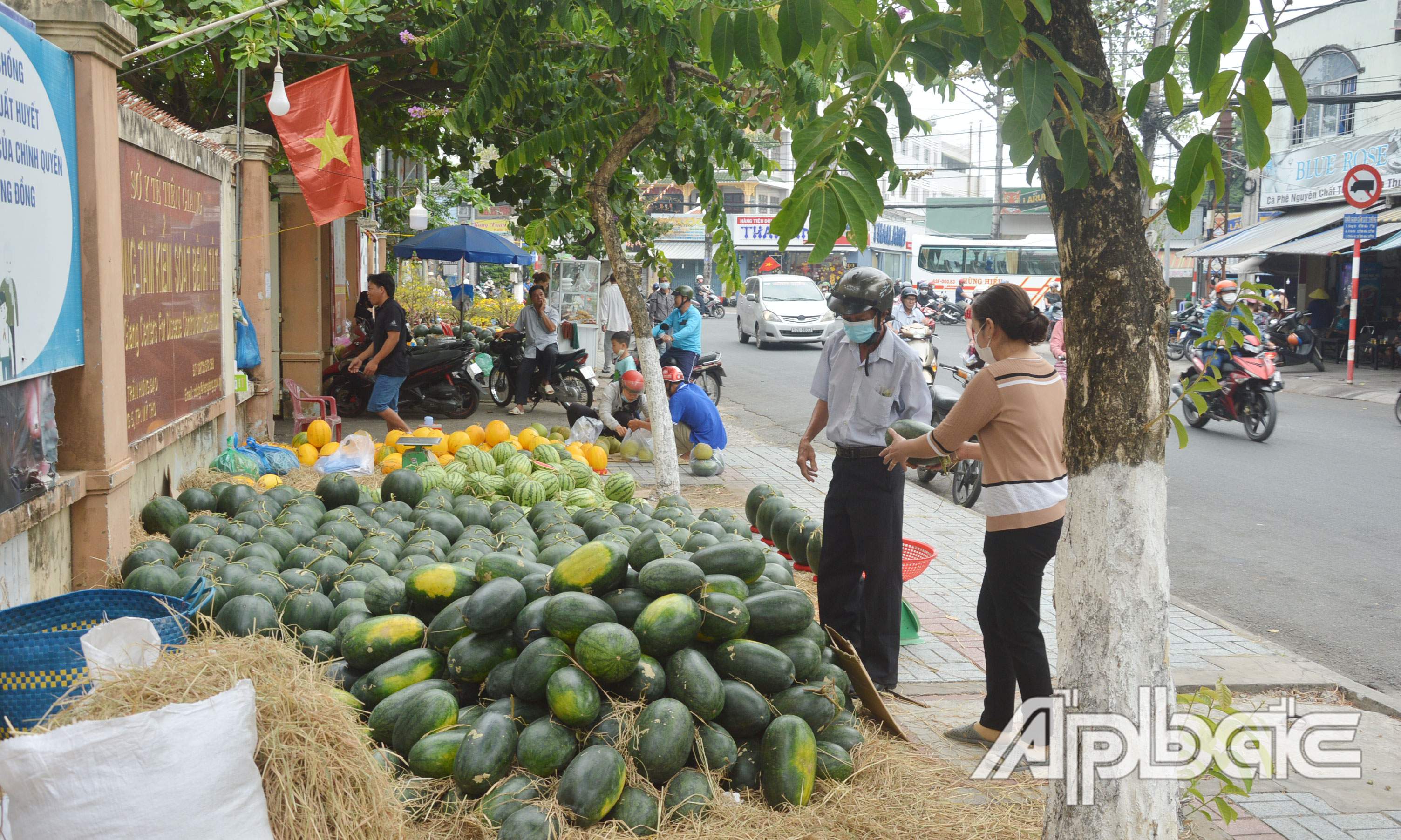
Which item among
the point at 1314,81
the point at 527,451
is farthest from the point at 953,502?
the point at 1314,81

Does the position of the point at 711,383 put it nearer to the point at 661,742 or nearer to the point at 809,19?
the point at 661,742

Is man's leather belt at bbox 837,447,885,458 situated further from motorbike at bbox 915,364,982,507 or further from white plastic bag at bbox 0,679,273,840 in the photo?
motorbike at bbox 915,364,982,507

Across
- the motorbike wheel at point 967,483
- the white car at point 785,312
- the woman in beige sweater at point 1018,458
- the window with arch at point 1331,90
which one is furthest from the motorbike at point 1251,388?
the white car at point 785,312

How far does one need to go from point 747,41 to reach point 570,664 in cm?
213

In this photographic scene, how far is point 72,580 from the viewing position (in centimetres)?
484

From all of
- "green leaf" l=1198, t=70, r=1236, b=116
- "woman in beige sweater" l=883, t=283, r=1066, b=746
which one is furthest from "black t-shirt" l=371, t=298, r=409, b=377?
"green leaf" l=1198, t=70, r=1236, b=116

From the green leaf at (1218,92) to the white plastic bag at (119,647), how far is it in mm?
3188

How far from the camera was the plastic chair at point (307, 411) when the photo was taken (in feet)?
35.6

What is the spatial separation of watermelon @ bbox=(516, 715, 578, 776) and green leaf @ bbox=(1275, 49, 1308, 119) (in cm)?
273

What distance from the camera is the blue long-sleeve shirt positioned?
46.6 ft

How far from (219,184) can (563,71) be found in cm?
301

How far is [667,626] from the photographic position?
360 cm

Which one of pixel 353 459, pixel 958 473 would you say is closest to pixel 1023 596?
pixel 958 473

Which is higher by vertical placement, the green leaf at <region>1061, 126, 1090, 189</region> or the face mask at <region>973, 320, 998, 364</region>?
the green leaf at <region>1061, 126, 1090, 189</region>
